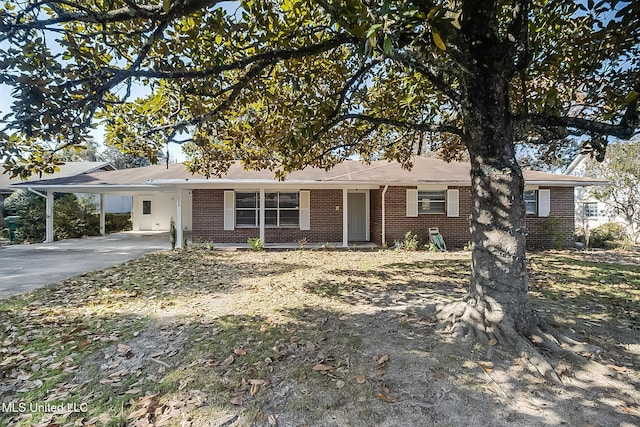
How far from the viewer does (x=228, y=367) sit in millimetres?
3283

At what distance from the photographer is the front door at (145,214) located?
813 inches

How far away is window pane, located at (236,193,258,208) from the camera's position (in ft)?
43.9

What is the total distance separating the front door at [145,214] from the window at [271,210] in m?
10.6

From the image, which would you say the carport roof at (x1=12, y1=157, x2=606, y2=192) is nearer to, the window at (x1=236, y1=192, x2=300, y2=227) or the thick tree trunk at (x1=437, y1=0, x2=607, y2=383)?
the window at (x1=236, y1=192, x2=300, y2=227)

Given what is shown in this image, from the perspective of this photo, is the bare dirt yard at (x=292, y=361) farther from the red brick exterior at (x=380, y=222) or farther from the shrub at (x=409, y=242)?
the red brick exterior at (x=380, y=222)

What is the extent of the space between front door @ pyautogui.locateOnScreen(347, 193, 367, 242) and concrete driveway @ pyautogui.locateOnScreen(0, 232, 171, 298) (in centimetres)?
779

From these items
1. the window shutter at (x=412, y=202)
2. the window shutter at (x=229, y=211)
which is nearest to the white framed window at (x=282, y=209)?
the window shutter at (x=229, y=211)

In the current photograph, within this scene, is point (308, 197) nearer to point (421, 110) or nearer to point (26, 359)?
point (421, 110)

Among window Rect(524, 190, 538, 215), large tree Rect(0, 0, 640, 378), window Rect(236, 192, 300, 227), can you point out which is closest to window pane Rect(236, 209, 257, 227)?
window Rect(236, 192, 300, 227)

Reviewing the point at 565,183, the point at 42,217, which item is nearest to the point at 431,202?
the point at 565,183

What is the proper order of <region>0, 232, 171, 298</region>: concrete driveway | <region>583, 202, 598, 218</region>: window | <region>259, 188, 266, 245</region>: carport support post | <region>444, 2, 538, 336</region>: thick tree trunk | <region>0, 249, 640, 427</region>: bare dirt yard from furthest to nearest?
<region>583, 202, 598, 218</region>: window < <region>259, 188, 266, 245</region>: carport support post < <region>0, 232, 171, 298</region>: concrete driveway < <region>444, 2, 538, 336</region>: thick tree trunk < <region>0, 249, 640, 427</region>: bare dirt yard

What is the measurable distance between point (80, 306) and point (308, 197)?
29.7ft

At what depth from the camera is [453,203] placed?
12945 millimetres

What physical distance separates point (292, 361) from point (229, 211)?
415 inches
